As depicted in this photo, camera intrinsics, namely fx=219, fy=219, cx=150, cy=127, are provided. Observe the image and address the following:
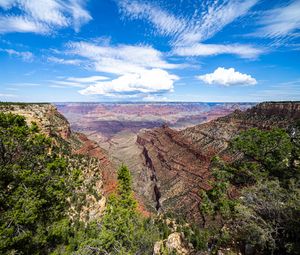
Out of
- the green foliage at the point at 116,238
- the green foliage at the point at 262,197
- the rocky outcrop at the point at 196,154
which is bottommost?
the rocky outcrop at the point at 196,154

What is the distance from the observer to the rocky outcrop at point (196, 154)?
73188 mm

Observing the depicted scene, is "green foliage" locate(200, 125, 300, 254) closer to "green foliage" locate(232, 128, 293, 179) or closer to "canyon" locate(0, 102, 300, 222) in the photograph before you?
"green foliage" locate(232, 128, 293, 179)

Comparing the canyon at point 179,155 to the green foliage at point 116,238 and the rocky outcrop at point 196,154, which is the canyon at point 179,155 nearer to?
the rocky outcrop at point 196,154

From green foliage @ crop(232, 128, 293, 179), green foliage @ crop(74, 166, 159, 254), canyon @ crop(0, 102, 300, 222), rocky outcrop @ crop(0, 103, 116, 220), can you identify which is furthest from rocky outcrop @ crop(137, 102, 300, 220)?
green foliage @ crop(74, 166, 159, 254)

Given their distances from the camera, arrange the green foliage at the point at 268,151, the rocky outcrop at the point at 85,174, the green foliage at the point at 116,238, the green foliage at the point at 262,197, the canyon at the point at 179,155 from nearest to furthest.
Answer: the green foliage at the point at 262,197, the green foliage at the point at 116,238, the green foliage at the point at 268,151, the rocky outcrop at the point at 85,174, the canyon at the point at 179,155

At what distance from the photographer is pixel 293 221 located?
1342 centimetres

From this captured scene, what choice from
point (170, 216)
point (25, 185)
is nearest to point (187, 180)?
point (170, 216)

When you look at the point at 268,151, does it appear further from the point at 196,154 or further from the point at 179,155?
the point at 179,155

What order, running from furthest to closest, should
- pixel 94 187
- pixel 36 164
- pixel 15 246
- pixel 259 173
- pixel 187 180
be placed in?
pixel 187 180
pixel 94 187
pixel 259 173
pixel 36 164
pixel 15 246

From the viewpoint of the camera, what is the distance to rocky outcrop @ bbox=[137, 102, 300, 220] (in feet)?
240

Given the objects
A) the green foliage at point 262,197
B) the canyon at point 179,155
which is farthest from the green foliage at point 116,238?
the canyon at point 179,155

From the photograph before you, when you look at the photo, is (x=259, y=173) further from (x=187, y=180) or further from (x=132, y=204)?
(x=187, y=180)


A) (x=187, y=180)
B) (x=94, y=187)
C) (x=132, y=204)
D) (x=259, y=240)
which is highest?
(x=259, y=240)

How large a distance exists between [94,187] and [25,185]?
3526 centimetres
